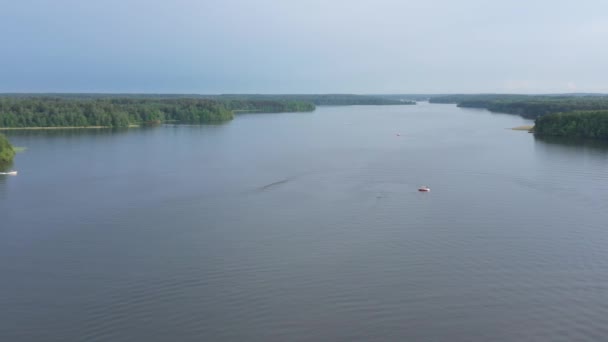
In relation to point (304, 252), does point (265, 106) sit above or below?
above

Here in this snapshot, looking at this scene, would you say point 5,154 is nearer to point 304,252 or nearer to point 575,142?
point 304,252

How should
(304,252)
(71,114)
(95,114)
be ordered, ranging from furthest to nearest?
(95,114), (71,114), (304,252)

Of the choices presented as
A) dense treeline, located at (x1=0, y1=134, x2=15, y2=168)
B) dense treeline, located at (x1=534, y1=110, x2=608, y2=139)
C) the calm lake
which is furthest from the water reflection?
dense treeline, located at (x1=0, y1=134, x2=15, y2=168)

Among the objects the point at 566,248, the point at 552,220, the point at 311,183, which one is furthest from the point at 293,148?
the point at 566,248

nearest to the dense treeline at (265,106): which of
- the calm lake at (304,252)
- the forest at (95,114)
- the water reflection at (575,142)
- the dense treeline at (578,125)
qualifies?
the forest at (95,114)

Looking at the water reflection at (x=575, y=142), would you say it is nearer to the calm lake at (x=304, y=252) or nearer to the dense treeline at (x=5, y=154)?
the calm lake at (x=304, y=252)

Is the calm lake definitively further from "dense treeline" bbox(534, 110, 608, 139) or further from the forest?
the forest

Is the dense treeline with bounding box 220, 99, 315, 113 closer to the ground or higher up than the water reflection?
higher up

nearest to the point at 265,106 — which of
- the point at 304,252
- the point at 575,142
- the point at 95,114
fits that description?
the point at 95,114
